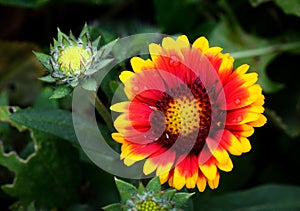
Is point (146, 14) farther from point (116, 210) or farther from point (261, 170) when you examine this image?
point (116, 210)

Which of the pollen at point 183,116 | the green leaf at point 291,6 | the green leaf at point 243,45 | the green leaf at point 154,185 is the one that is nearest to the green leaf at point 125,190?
the green leaf at point 154,185

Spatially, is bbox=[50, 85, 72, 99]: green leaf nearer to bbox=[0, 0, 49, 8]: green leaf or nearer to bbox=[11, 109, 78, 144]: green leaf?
bbox=[11, 109, 78, 144]: green leaf

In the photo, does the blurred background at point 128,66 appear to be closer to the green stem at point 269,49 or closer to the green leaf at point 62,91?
the green stem at point 269,49

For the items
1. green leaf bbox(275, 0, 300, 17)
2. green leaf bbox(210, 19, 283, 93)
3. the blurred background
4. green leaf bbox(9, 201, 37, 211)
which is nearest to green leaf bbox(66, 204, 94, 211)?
the blurred background

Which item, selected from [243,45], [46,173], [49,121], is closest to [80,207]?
[46,173]

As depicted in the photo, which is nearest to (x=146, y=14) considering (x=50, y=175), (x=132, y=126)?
(x=50, y=175)
